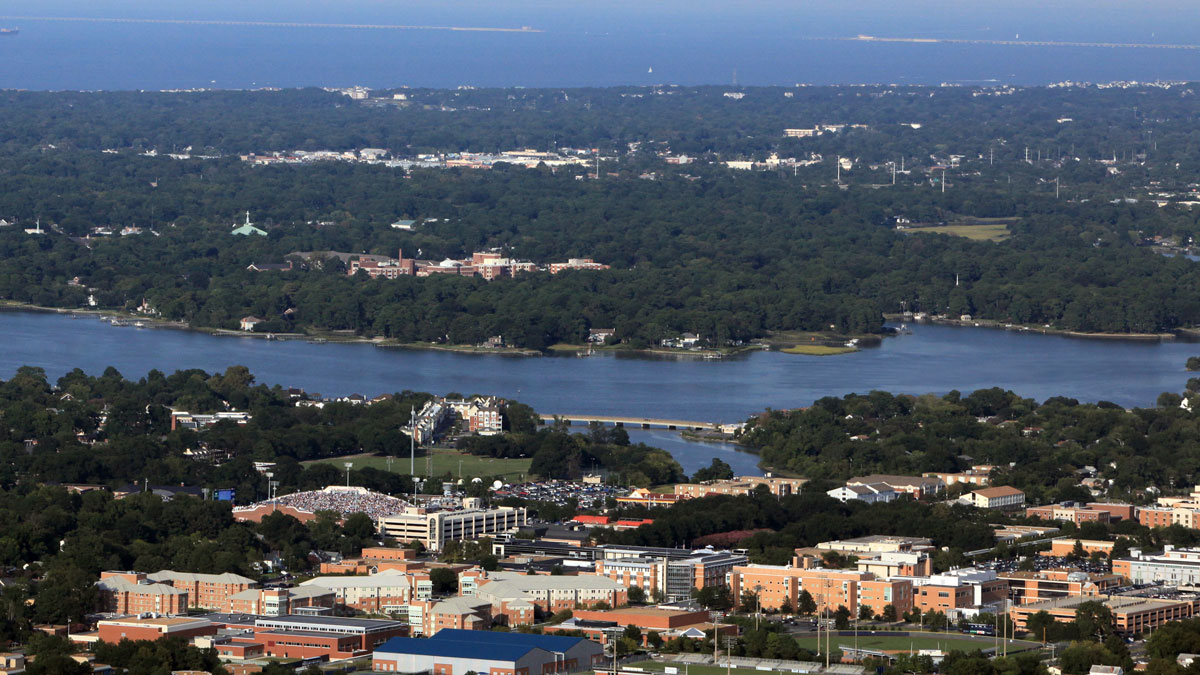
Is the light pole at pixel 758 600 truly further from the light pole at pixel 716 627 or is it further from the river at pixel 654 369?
A: the river at pixel 654 369

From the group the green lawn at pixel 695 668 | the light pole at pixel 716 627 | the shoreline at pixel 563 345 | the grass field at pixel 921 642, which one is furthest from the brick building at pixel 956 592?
the shoreline at pixel 563 345

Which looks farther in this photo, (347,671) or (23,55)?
(23,55)

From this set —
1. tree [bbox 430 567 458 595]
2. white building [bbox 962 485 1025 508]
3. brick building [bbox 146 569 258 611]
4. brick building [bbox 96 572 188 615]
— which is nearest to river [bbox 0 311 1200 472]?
white building [bbox 962 485 1025 508]

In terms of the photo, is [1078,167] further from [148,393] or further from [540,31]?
[540,31]

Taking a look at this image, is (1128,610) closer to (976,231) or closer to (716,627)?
(716,627)

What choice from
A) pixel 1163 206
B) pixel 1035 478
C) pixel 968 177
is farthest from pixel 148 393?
pixel 968 177
